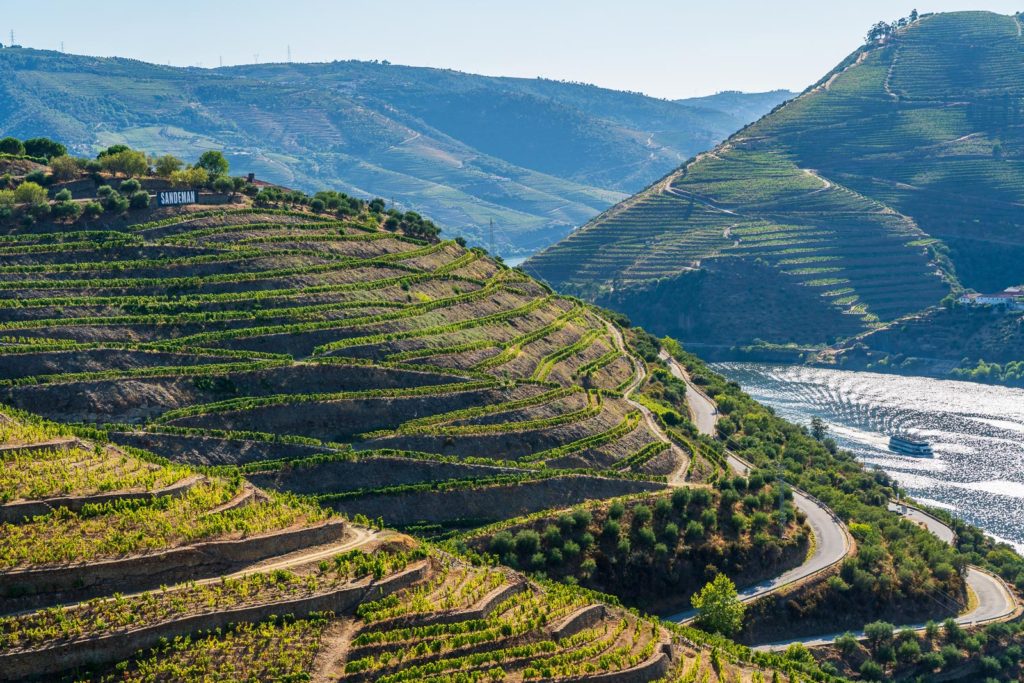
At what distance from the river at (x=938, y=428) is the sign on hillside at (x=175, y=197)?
264 feet

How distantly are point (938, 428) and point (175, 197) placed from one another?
10219cm

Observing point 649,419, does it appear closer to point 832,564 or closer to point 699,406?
point 832,564

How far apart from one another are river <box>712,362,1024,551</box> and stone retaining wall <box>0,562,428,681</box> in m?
84.9

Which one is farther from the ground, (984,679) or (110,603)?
(110,603)

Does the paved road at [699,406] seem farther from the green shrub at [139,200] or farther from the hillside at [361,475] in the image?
the green shrub at [139,200]

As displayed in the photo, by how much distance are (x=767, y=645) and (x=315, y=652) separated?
4111cm

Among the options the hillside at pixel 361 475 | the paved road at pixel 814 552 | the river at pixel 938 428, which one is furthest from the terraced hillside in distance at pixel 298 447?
the river at pixel 938 428

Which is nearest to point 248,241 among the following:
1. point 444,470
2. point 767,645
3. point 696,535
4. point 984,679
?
point 444,470

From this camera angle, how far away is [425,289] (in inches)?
4414

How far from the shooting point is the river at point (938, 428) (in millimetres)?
134000

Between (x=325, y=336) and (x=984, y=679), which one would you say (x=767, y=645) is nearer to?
(x=984, y=679)

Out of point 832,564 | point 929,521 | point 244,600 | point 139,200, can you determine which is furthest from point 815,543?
point 139,200

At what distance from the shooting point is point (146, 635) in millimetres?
53000

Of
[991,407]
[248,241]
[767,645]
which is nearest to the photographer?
[767,645]
